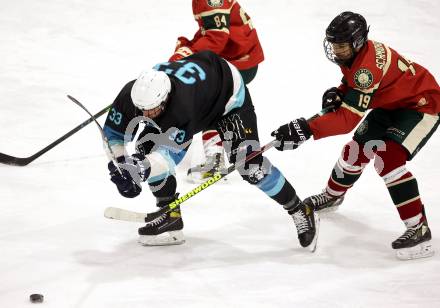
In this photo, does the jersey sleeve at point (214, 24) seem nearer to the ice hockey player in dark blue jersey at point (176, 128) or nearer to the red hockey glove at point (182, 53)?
the red hockey glove at point (182, 53)

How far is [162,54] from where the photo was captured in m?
6.18

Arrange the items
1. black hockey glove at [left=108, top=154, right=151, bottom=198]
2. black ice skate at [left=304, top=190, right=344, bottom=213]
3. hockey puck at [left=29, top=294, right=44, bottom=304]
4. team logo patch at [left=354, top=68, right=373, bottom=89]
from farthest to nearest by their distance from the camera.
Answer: black ice skate at [left=304, top=190, right=344, bottom=213], team logo patch at [left=354, top=68, right=373, bottom=89], black hockey glove at [left=108, top=154, right=151, bottom=198], hockey puck at [left=29, top=294, right=44, bottom=304]

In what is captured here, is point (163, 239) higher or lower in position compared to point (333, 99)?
lower

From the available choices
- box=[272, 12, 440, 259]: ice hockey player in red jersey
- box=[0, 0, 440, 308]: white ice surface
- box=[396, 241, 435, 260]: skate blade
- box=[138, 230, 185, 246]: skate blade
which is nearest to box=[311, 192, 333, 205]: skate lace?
box=[0, 0, 440, 308]: white ice surface

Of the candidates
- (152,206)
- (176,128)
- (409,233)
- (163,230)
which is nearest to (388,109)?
(409,233)

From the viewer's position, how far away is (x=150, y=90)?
2.93m

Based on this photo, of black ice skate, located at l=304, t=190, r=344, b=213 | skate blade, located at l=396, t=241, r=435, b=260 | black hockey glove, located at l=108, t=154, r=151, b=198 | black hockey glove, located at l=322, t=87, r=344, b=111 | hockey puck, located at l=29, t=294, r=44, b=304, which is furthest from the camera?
black ice skate, located at l=304, t=190, r=344, b=213

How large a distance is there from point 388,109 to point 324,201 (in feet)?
2.12

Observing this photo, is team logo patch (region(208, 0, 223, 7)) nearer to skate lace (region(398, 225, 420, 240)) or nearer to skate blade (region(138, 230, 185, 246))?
skate blade (region(138, 230, 185, 246))

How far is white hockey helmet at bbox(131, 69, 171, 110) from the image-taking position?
2.93 metres

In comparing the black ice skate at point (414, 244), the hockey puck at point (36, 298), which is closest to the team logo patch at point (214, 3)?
the black ice skate at point (414, 244)

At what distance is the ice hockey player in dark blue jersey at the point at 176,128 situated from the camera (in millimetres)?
3008

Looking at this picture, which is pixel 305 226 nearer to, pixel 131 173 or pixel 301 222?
pixel 301 222

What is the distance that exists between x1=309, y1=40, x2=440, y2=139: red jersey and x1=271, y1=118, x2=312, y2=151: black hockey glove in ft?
0.14
